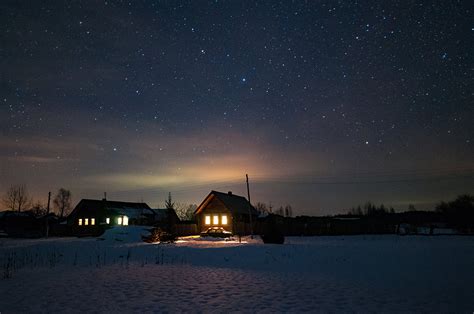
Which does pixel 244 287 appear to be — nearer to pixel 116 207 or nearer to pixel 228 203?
pixel 228 203

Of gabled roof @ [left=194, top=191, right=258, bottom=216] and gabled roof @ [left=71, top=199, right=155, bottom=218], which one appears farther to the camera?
gabled roof @ [left=71, top=199, right=155, bottom=218]

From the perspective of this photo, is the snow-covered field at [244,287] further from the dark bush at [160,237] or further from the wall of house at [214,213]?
the wall of house at [214,213]

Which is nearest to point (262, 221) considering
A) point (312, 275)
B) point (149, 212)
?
point (149, 212)

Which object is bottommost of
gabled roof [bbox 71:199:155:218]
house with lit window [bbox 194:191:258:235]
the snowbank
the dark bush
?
the snowbank

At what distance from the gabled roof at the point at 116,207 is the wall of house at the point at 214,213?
61.6 feet

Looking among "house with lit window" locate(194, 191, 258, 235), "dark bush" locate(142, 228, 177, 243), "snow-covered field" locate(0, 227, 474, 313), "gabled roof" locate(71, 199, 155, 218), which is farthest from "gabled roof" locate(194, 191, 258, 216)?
"snow-covered field" locate(0, 227, 474, 313)

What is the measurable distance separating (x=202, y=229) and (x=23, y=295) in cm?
4489

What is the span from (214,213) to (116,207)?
24126mm

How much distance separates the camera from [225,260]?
61.8 feet

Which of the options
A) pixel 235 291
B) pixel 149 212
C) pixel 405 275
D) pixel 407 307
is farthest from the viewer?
pixel 149 212

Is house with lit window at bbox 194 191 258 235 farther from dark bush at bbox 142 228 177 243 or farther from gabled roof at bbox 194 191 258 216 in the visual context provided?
dark bush at bbox 142 228 177 243

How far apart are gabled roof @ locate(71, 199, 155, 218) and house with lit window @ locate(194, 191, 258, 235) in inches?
722

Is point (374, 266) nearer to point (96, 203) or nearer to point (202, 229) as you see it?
point (202, 229)

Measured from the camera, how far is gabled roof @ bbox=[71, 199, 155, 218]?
205ft
